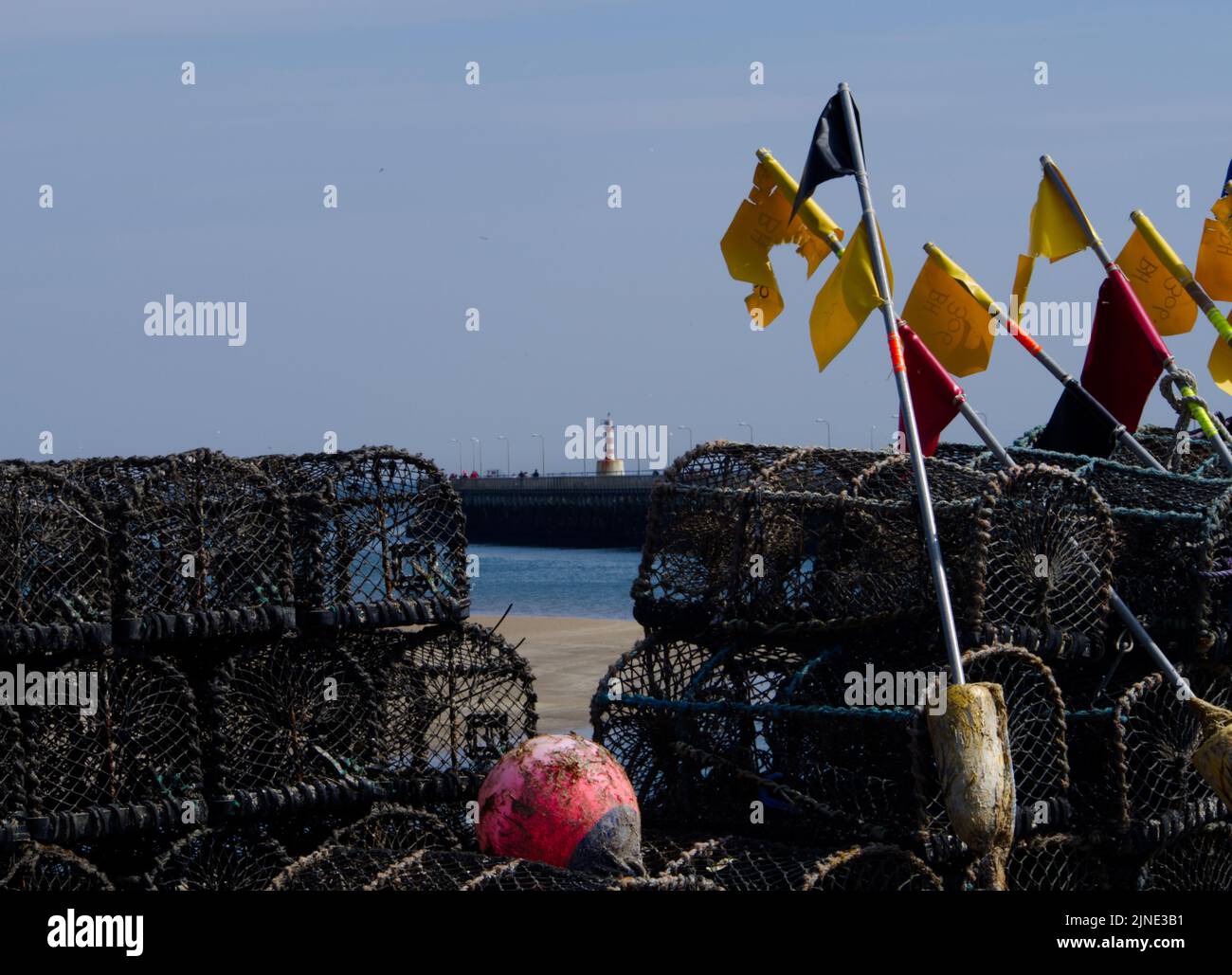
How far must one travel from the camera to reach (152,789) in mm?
5762

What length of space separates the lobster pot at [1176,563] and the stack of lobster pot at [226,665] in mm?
2659

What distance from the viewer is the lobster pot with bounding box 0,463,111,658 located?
5.47 m

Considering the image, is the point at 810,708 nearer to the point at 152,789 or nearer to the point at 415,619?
the point at 415,619

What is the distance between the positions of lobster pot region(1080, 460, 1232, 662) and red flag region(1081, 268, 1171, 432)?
156 centimetres

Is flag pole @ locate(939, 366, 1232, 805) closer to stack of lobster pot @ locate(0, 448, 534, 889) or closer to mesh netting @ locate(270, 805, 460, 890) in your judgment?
stack of lobster pot @ locate(0, 448, 534, 889)

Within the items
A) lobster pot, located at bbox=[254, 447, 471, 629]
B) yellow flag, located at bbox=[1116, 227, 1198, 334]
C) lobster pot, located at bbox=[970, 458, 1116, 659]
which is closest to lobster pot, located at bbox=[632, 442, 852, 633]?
lobster pot, located at bbox=[254, 447, 471, 629]

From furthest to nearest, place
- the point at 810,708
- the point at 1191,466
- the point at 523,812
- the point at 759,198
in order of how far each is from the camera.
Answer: the point at 1191,466
the point at 759,198
the point at 810,708
the point at 523,812

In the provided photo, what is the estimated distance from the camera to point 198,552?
19.6 feet

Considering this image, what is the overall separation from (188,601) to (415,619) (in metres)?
0.98

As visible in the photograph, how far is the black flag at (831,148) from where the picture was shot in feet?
22.3

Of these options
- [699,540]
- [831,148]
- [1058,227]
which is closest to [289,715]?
[699,540]
